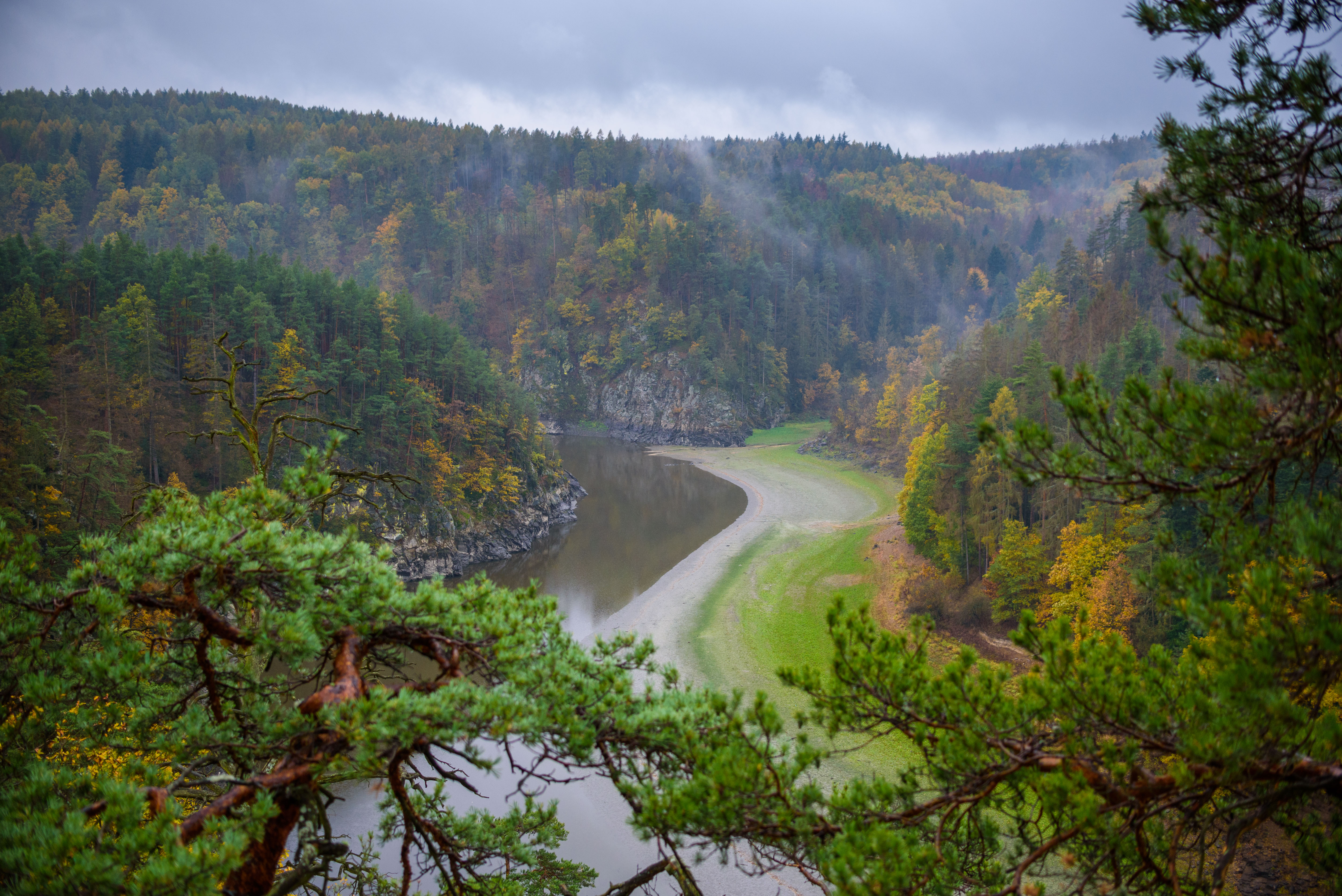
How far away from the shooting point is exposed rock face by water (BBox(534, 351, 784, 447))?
6656cm

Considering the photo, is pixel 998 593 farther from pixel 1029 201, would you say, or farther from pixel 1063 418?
pixel 1029 201

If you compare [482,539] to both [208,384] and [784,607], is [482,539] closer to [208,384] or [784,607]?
[208,384]

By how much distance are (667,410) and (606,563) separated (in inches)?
1571

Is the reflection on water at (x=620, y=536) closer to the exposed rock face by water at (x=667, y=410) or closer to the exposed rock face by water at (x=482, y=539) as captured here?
the exposed rock face by water at (x=482, y=539)

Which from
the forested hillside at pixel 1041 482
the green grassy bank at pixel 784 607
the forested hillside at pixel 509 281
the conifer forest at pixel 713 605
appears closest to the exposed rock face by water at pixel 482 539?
the conifer forest at pixel 713 605

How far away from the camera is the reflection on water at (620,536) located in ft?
86.6

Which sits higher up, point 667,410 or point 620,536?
point 667,410

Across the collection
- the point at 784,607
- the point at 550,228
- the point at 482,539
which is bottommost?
the point at 482,539

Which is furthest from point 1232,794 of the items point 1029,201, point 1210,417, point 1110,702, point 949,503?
point 1029,201

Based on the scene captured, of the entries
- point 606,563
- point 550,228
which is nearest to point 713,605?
point 606,563

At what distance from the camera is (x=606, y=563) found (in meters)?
30.1

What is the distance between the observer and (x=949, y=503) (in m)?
24.2

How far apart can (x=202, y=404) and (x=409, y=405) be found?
7.63 meters

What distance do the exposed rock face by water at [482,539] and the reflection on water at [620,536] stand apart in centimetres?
57
